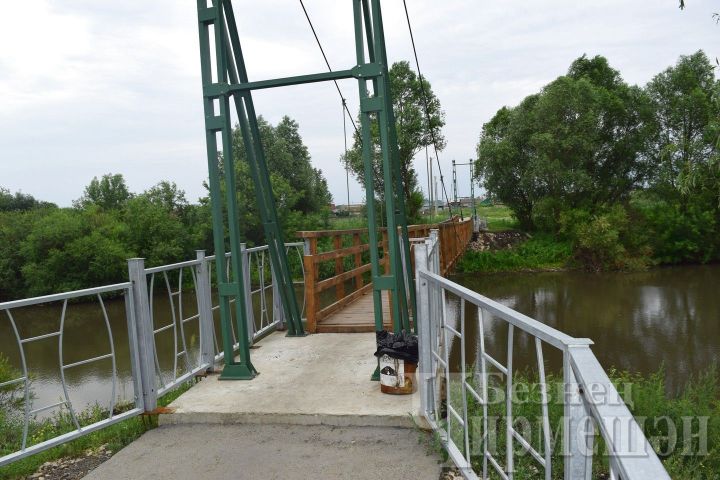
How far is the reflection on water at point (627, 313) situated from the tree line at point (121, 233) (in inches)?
339

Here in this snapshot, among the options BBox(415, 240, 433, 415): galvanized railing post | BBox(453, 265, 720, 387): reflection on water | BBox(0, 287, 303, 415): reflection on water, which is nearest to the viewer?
BBox(415, 240, 433, 415): galvanized railing post

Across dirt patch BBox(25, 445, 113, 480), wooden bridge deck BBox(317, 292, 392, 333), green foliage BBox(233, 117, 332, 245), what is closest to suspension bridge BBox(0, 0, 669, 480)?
dirt patch BBox(25, 445, 113, 480)

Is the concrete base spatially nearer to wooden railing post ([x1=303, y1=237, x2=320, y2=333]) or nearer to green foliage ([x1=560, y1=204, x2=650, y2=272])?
wooden railing post ([x1=303, y1=237, x2=320, y2=333])

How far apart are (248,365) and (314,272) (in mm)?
1512

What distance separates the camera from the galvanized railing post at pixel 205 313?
3482 millimetres

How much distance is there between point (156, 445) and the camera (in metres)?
2.56

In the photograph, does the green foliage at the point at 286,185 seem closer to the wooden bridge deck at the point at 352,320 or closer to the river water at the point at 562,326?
the river water at the point at 562,326

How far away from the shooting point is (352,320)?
16.0ft

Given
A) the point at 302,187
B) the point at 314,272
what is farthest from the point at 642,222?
the point at 314,272

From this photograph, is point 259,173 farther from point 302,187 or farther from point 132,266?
point 302,187

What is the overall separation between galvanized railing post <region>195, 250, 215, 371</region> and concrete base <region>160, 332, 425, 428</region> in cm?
18

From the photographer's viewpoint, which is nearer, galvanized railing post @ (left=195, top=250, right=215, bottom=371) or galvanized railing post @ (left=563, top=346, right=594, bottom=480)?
galvanized railing post @ (left=563, top=346, right=594, bottom=480)

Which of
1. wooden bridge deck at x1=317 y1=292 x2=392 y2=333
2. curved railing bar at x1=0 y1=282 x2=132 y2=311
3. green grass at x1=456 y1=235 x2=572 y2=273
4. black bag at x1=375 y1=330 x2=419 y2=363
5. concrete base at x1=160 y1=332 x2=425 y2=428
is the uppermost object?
curved railing bar at x1=0 y1=282 x2=132 y2=311

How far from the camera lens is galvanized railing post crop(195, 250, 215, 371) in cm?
348
